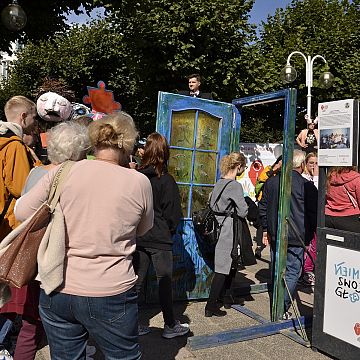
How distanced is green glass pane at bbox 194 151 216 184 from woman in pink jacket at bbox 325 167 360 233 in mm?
1335

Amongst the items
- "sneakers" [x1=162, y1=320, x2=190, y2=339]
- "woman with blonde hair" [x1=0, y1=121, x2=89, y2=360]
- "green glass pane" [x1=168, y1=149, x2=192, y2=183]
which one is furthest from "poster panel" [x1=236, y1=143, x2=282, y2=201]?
"woman with blonde hair" [x1=0, y1=121, x2=89, y2=360]

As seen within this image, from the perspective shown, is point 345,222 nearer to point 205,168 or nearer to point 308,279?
point 205,168

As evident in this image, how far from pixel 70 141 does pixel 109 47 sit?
21202 millimetres

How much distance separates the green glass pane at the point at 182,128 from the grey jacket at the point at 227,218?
0.69 meters

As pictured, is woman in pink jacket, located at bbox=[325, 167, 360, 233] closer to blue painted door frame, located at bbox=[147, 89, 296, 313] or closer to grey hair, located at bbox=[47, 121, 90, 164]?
blue painted door frame, located at bbox=[147, 89, 296, 313]

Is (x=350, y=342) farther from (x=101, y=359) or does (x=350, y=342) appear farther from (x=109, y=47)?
(x=109, y=47)

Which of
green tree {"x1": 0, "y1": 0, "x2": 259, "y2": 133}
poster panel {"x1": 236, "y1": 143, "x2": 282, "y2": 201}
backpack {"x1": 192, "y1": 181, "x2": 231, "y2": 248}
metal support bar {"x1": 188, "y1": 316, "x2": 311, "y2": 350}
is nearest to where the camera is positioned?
metal support bar {"x1": 188, "y1": 316, "x2": 311, "y2": 350}

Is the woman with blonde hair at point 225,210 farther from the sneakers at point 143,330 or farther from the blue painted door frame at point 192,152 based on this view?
the sneakers at point 143,330

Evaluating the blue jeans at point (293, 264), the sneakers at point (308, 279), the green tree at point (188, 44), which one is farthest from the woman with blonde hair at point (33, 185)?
the green tree at point (188, 44)

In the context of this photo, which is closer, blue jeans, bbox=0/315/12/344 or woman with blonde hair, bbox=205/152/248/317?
blue jeans, bbox=0/315/12/344

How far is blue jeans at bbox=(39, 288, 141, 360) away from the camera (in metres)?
1.97

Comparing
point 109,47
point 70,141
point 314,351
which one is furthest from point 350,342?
point 109,47

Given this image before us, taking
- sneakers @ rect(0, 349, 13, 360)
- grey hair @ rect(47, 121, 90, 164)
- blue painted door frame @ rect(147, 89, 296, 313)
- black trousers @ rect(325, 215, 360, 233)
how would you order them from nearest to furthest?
grey hair @ rect(47, 121, 90, 164) < sneakers @ rect(0, 349, 13, 360) < black trousers @ rect(325, 215, 360, 233) < blue painted door frame @ rect(147, 89, 296, 313)

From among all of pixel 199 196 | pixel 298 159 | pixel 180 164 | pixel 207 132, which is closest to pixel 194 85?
pixel 207 132
